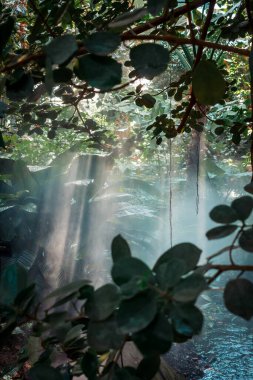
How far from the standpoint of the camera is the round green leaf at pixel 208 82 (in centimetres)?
67

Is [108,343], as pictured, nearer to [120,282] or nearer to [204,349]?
[120,282]

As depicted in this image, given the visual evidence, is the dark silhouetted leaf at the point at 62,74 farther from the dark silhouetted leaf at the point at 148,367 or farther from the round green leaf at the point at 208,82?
the dark silhouetted leaf at the point at 148,367

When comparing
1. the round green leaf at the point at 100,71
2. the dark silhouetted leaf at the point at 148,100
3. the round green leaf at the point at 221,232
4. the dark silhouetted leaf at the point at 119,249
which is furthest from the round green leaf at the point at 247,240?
the dark silhouetted leaf at the point at 148,100

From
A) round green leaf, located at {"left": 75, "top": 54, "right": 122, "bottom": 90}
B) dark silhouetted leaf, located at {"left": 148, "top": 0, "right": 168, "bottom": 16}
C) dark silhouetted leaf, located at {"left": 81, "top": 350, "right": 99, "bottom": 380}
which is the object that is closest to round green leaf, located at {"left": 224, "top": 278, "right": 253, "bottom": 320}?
dark silhouetted leaf, located at {"left": 81, "top": 350, "right": 99, "bottom": 380}

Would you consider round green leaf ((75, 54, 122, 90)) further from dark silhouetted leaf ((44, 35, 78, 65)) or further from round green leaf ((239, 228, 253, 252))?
round green leaf ((239, 228, 253, 252))

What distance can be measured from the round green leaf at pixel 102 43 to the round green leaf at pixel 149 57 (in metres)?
0.08

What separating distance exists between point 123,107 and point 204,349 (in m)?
2.75

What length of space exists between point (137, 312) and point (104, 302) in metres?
0.08

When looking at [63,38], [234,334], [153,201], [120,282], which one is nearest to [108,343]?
[120,282]

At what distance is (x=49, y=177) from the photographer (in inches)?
124

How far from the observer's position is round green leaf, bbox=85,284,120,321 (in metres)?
0.42

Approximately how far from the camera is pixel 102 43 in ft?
1.61

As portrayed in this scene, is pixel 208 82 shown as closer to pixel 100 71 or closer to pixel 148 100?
pixel 100 71

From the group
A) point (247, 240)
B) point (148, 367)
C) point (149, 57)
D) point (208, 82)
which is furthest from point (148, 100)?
point (148, 367)
